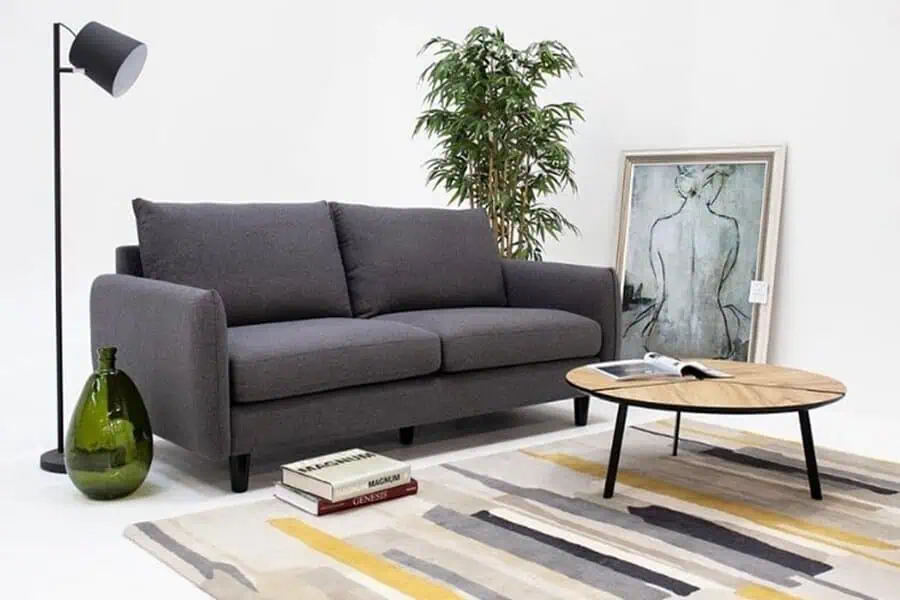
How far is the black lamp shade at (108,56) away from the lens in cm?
314

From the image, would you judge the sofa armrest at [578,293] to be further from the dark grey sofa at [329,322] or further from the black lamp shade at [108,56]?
the black lamp shade at [108,56]

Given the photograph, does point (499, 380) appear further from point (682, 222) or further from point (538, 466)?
point (682, 222)

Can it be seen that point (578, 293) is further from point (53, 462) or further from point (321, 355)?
point (53, 462)

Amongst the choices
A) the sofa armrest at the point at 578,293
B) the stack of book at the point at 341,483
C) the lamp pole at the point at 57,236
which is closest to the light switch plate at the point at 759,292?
the sofa armrest at the point at 578,293

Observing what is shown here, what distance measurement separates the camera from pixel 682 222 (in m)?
5.00

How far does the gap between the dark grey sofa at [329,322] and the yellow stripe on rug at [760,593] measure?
1413 millimetres

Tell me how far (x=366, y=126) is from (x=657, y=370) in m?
3.19

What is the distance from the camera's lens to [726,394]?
2859mm

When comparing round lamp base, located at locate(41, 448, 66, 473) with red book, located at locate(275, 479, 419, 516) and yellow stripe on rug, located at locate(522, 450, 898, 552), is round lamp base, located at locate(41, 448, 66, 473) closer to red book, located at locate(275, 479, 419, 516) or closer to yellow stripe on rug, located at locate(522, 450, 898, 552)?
red book, located at locate(275, 479, 419, 516)

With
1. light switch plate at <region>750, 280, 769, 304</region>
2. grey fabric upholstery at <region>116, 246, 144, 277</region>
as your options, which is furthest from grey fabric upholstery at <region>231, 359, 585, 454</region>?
light switch plate at <region>750, 280, 769, 304</region>

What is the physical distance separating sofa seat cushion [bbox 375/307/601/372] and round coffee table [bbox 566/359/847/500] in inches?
17.8

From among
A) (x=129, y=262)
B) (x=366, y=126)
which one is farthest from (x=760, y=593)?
(x=366, y=126)

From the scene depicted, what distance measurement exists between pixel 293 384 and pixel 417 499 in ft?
1.72

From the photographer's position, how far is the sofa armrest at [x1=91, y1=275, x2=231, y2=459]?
9.33 ft
